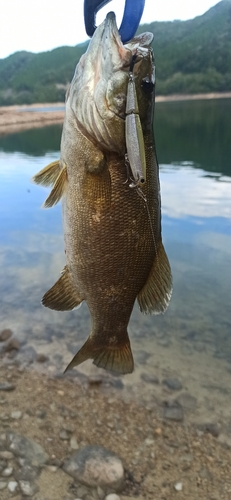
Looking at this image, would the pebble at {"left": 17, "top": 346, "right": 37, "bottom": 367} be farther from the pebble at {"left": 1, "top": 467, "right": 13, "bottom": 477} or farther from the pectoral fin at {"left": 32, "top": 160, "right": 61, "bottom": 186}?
the pectoral fin at {"left": 32, "top": 160, "right": 61, "bottom": 186}

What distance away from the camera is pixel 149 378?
4.93 m

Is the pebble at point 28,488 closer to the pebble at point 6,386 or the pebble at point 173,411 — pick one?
the pebble at point 6,386

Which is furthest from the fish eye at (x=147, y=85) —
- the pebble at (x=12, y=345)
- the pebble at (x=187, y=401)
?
the pebble at (x=12, y=345)

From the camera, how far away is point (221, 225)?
963 cm

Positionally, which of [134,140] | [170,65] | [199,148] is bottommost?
[199,148]

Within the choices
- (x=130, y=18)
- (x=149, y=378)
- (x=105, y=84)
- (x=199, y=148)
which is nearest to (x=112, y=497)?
(x=149, y=378)

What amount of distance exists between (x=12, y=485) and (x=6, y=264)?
16.4ft

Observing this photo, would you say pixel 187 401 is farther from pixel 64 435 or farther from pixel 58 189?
pixel 58 189

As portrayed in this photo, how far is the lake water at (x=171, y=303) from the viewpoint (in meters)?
4.98

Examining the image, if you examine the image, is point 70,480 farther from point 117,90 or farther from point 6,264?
point 6,264

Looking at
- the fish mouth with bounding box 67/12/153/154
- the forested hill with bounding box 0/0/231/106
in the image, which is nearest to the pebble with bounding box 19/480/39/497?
the fish mouth with bounding box 67/12/153/154

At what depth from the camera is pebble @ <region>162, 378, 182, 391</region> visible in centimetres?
478

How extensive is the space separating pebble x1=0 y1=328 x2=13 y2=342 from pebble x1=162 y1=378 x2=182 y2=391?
214 cm

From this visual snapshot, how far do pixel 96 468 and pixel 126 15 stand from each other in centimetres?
331
